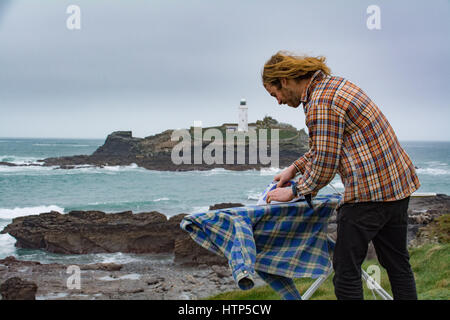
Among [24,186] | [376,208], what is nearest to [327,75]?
[376,208]

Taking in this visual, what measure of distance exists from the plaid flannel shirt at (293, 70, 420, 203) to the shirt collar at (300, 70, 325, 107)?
0.01m

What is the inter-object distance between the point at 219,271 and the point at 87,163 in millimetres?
57580

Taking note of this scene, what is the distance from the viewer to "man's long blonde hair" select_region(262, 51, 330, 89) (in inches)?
84.9

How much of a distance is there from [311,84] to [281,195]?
0.60m

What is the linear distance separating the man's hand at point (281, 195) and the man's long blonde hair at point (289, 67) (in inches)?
22.1

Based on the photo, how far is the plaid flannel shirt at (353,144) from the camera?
6.73 feet

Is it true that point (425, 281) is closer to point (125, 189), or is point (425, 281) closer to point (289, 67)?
point (289, 67)

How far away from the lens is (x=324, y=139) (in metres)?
2.05
